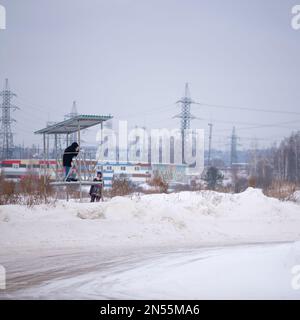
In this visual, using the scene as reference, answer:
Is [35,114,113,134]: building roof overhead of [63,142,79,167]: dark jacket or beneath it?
overhead

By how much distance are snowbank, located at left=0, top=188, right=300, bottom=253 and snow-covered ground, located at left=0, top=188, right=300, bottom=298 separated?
3 centimetres

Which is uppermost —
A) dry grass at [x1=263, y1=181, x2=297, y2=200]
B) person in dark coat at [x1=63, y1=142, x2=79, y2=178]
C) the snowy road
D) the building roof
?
the building roof

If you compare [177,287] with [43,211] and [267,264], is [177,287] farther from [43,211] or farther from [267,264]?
[43,211]

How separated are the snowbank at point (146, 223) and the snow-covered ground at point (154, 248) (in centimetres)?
3

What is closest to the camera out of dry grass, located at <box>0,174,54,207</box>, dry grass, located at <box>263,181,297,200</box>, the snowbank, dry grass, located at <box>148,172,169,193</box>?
the snowbank

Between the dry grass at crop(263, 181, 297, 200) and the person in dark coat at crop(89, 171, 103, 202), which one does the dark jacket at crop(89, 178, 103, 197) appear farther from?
the dry grass at crop(263, 181, 297, 200)

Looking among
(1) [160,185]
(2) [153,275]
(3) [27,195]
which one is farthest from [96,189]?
(2) [153,275]

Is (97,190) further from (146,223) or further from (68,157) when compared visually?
(146,223)

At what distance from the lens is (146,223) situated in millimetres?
16266

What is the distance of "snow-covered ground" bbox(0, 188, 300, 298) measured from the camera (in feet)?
28.1

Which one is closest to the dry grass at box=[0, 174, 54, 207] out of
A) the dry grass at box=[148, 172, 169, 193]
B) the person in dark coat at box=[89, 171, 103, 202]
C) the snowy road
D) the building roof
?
the person in dark coat at box=[89, 171, 103, 202]

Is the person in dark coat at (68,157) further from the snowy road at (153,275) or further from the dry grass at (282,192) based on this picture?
the dry grass at (282,192)
